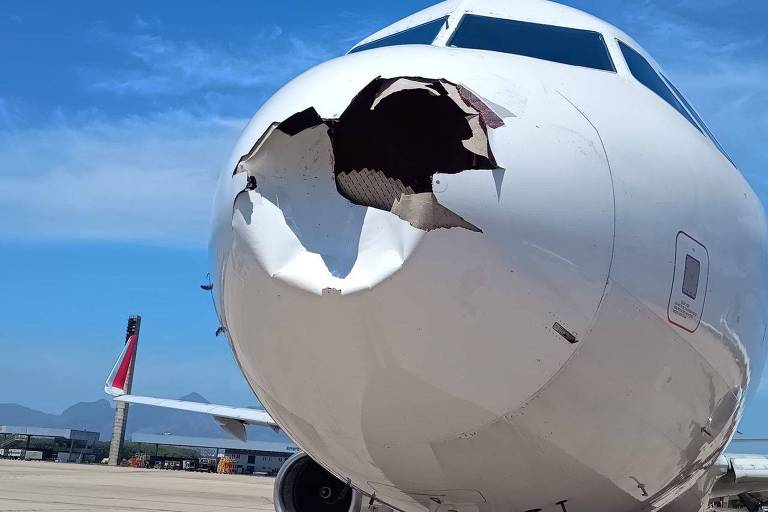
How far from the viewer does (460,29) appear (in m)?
5.02

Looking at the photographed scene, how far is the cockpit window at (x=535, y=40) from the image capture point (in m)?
4.66

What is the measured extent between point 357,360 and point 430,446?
61 cm

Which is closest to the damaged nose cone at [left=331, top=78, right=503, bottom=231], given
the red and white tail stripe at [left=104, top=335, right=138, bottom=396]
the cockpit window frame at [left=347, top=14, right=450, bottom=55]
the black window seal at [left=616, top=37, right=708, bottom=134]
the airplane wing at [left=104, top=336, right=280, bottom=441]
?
the cockpit window frame at [left=347, top=14, right=450, bottom=55]

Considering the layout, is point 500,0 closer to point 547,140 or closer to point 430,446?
point 547,140

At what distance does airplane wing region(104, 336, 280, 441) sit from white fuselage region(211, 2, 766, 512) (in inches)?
180

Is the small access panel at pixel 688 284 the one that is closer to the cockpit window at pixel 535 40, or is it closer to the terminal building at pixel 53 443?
the cockpit window at pixel 535 40

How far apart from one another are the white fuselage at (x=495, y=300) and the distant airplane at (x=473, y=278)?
10 millimetres

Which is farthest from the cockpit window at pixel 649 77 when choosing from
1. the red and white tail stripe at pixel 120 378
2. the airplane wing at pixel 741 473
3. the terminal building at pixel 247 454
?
the terminal building at pixel 247 454

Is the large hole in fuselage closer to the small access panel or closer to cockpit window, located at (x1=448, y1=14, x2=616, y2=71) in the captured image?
the small access panel

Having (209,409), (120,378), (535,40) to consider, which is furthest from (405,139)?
(120,378)

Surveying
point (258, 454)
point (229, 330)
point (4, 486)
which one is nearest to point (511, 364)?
point (229, 330)

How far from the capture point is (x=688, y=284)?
12.7ft

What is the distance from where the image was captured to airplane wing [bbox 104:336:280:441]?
36.5ft

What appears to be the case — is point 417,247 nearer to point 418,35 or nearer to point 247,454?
point 418,35
